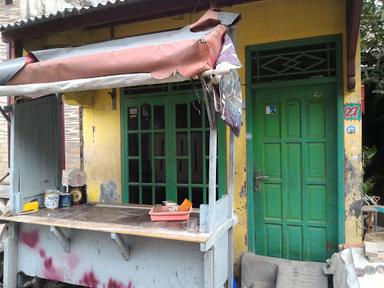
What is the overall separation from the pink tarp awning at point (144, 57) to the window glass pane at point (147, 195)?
7.28 ft

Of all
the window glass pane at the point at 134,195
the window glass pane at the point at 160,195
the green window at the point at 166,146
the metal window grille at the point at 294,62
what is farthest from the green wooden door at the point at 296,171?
the window glass pane at the point at 134,195

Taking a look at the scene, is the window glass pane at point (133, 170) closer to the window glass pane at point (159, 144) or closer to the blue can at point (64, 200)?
Result: the window glass pane at point (159, 144)

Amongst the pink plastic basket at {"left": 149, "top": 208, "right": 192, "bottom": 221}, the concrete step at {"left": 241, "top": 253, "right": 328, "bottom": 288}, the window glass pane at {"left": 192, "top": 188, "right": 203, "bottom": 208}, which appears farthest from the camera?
the window glass pane at {"left": 192, "top": 188, "right": 203, "bottom": 208}

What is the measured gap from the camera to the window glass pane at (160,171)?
482cm

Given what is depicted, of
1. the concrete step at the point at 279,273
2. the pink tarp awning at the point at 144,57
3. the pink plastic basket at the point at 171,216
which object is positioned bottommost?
the concrete step at the point at 279,273

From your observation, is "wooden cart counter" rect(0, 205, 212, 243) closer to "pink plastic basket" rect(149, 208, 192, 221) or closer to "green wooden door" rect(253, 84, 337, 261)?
"pink plastic basket" rect(149, 208, 192, 221)

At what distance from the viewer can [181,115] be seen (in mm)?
4695

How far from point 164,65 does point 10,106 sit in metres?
2.18

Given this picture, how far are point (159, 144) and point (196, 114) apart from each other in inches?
27.9

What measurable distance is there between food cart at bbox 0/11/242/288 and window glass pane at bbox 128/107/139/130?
1.14 meters

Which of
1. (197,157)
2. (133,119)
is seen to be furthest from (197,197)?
(133,119)

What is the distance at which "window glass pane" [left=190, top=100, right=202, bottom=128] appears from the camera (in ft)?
15.1

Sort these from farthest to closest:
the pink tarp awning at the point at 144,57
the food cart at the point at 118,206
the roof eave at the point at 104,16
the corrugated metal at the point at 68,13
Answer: the roof eave at the point at 104,16
the corrugated metal at the point at 68,13
the food cart at the point at 118,206
the pink tarp awning at the point at 144,57

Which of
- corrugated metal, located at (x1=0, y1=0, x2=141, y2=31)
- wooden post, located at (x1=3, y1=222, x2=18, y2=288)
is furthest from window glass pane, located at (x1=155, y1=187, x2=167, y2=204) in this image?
corrugated metal, located at (x1=0, y1=0, x2=141, y2=31)
